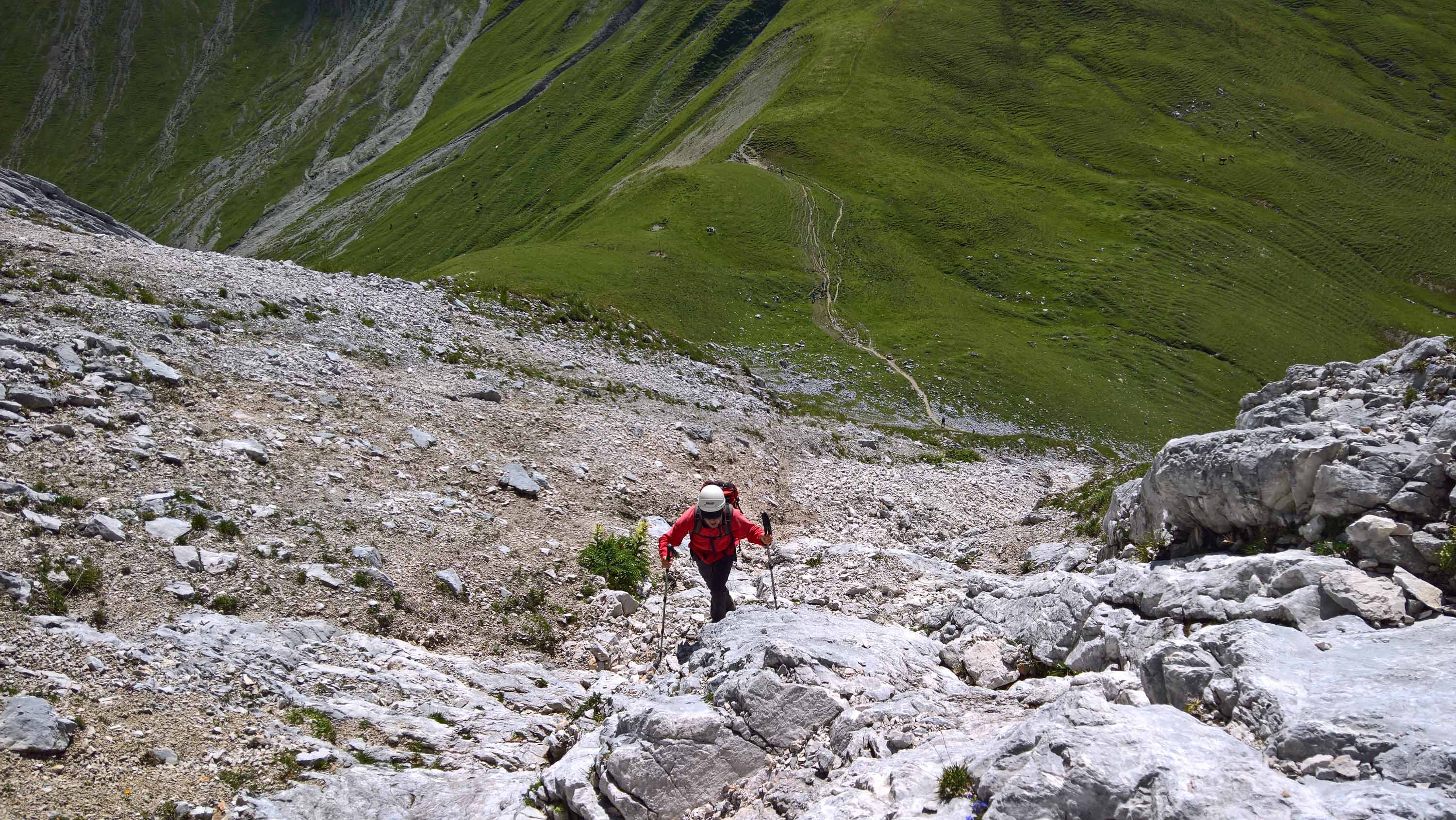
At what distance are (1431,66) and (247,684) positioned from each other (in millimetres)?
188734

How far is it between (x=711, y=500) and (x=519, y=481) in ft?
32.1

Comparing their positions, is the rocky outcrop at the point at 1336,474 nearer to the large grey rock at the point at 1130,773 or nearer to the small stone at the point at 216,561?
the large grey rock at the point at 1130,773

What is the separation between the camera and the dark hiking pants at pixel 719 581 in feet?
48.5

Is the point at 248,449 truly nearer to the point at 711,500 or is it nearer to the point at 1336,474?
the point at 711,500

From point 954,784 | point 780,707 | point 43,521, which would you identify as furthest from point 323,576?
point 954,784

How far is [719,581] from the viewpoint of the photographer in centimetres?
1487

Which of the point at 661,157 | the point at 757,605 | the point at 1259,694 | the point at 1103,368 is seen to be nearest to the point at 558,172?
the point at 661,157

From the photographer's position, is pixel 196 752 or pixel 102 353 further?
pixel 102 353

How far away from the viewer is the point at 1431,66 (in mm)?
137625

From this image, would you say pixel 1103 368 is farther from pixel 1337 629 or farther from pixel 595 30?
pixel 595 30

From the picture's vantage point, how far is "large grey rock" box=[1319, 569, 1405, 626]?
9.77m

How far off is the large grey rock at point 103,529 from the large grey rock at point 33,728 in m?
4.75

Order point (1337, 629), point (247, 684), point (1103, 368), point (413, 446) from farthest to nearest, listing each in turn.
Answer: point (1103, 368) → point (413, 446) → point (247, 684) → point (1337, 629)

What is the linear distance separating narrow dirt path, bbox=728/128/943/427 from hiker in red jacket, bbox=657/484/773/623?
3530cm
